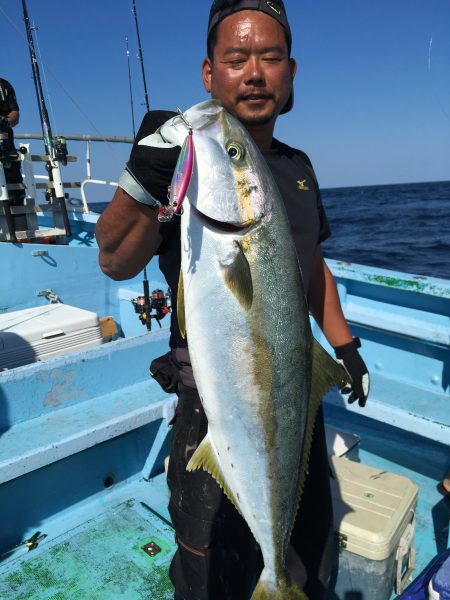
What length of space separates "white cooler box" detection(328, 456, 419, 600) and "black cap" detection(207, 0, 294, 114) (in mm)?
2328

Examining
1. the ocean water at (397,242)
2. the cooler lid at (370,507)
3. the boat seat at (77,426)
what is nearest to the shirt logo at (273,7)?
the cooler lid at (370,507)

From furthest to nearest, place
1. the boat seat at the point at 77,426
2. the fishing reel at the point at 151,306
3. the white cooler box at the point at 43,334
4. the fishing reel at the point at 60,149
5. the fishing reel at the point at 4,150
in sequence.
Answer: the fishing reel at the point at 60,149
the fishing reel at the point at 4,150
the fishing reel at the point at 151,306
the white cooler box at the point at 43,334
the boat seat at the point at 77,426

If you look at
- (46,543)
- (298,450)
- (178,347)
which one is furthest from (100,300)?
(298,450)

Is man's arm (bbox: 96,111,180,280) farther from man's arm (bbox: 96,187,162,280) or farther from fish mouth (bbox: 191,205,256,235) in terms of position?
fish mouth (bbox: 191,205,256,235)

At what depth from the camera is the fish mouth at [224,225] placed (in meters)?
1.65

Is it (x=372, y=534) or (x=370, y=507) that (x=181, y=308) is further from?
(x=370, y=507)

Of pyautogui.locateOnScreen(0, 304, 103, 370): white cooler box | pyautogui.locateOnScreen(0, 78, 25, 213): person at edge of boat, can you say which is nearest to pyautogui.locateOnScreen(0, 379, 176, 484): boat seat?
pyautogui.locateOnScreen(0, 304, 103, 370): white cooler box

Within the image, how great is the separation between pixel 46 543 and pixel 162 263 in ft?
7.57

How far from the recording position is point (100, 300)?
7.32m

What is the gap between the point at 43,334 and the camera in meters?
4.86

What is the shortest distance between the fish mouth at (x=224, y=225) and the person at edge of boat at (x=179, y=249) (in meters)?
0.22

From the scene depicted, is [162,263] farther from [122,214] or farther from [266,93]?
[266,93]

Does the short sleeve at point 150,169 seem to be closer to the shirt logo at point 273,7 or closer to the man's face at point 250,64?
the man's face at point 250,64

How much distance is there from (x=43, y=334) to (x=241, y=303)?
12.1 ft
